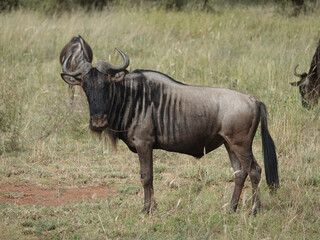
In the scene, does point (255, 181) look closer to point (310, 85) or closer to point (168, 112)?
point (168, 112)

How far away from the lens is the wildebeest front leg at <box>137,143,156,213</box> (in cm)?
485

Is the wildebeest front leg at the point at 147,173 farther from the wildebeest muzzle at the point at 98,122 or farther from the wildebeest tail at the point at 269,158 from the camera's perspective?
the wildebeest tail at the point at 269,158

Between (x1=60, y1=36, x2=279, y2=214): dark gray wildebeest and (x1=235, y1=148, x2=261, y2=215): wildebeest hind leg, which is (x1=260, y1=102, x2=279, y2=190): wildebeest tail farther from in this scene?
(x1=235, y1=148, x2=261, y2=215): wildebeest hind leg

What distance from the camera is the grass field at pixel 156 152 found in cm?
463

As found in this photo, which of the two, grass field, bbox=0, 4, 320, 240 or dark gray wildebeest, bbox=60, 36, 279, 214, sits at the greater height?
dark gray wildebeest, bbox=60, 36, 279, 214

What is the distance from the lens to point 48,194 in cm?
568

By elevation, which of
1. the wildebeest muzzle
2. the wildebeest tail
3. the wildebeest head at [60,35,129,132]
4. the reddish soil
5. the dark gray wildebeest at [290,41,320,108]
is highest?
the wildebeest head at [60,35,129,132]

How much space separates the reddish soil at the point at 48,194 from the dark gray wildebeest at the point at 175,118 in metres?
0.82

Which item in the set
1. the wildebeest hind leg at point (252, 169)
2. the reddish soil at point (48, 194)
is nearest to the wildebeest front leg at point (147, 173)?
the reddish soil at point (48, 194)

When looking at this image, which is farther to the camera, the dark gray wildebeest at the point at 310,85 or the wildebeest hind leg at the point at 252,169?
the dark gray wildebeest at the point at 310,85

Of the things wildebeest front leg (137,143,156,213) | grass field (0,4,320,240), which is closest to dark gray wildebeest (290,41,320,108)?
grass field (0,4,320,240)

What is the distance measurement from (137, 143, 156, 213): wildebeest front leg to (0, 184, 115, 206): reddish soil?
0.57 metres

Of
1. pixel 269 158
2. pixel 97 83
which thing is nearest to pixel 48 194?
pixel 97 83

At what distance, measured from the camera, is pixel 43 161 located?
263 inches
